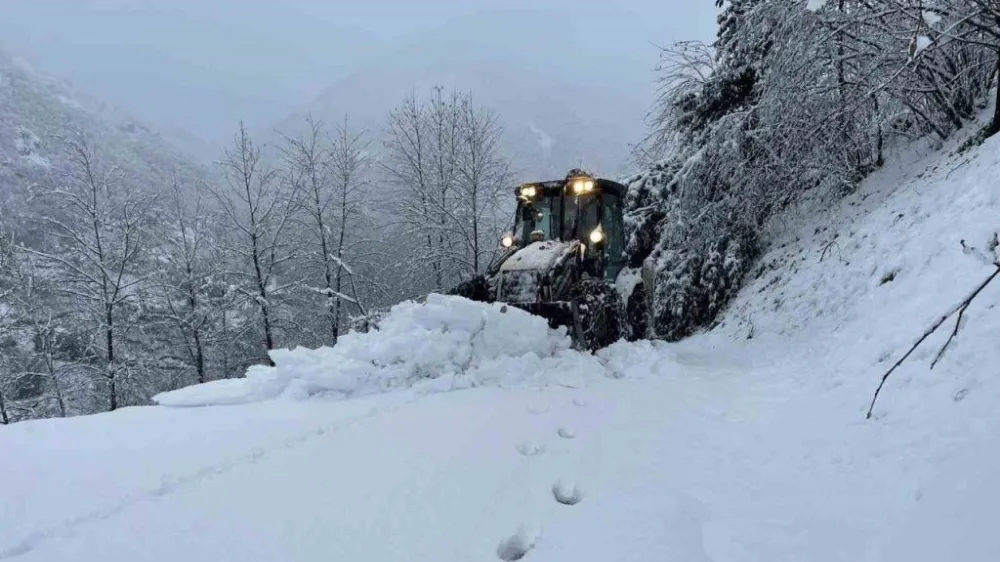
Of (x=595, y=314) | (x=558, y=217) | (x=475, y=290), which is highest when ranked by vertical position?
(x=558, y=217)

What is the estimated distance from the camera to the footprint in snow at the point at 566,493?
3336mm

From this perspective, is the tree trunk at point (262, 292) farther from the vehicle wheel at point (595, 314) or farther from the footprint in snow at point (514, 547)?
the footprint in snow at point (514, 547)

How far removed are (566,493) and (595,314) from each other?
401 cm

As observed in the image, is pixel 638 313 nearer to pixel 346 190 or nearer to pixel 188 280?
pixel 346 190

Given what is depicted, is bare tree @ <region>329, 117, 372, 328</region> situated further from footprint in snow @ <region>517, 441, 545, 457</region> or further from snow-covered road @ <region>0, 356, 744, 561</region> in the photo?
footprint in snow @ <region>517, 441, 545, 457</region>

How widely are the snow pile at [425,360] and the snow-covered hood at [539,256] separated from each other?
109 centimetres

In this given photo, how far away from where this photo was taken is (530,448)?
157 inches

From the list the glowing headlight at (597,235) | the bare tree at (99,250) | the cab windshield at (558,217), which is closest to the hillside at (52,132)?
the bare tree at (99,250)

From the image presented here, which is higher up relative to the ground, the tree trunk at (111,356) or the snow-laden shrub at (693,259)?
the snow-laden shrub at (693,259)

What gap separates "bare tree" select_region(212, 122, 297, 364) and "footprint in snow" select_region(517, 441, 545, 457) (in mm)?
16557

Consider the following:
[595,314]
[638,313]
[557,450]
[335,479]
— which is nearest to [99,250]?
[638,313]

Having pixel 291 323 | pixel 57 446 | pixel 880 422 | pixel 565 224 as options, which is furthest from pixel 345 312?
pixel 880 422

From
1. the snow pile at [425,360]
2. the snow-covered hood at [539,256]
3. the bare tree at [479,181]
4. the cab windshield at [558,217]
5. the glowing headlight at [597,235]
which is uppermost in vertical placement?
the bare tree at [479,181]

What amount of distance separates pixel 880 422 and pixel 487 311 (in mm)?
3852
